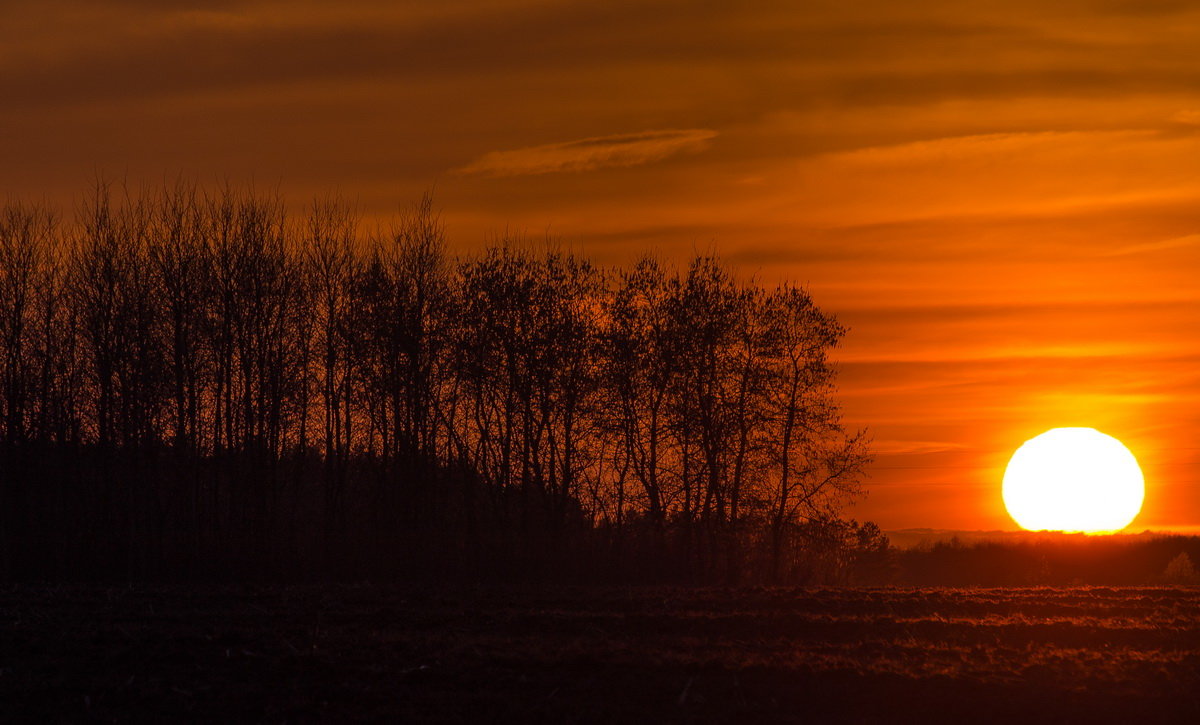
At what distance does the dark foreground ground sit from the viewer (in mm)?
17703

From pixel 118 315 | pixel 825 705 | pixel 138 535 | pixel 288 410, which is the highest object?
pixel 118 315

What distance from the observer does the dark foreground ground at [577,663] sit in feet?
58.1

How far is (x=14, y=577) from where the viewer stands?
45219mm

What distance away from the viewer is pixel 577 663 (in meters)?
20.2

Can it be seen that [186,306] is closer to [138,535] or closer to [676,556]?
[138,535]

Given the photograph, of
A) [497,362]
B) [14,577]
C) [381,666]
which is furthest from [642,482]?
[381,666]

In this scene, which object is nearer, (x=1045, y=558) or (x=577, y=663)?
(x=577, y=663)

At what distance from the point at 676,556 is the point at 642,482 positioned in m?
4.37

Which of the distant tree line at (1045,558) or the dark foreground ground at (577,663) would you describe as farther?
the distant tree line at (1045,558)

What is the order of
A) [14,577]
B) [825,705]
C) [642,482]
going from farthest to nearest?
1. [642,482]
2. [14,577]
3. [825,705]

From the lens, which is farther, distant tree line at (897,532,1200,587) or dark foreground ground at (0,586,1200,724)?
distant tree line at (897,532,1200,587)

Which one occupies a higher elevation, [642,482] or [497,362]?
[497,362]

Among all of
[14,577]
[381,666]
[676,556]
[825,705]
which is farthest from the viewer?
[676,556]

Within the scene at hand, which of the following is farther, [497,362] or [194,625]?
[497,362]
